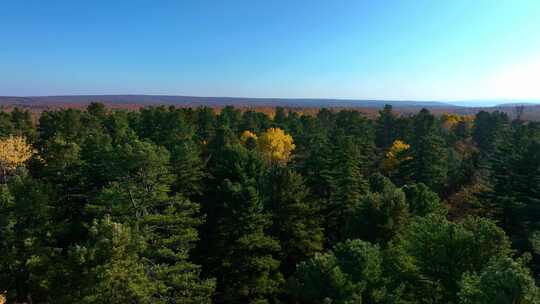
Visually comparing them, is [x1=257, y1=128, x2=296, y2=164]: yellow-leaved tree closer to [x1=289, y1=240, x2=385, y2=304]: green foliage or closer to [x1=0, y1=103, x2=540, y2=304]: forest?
[x1=0, y1=103, x2=540, y2=304]: forest

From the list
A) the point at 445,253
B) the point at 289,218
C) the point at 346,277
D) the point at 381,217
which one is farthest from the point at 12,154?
the point at 445,253

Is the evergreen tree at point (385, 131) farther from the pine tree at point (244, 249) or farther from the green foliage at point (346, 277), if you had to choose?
the green foliage at point (346, 277)

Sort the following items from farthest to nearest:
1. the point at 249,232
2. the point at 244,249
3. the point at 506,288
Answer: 1. the point at 249,232
2. the point at 244,249
3. the point at 506,288

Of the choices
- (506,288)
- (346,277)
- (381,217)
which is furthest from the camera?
(381,217)

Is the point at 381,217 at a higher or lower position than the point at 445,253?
lower

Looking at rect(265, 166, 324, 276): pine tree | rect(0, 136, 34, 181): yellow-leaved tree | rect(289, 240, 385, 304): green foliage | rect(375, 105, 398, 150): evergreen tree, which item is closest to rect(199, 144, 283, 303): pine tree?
rect(265, 166, 324, 276): pine tree

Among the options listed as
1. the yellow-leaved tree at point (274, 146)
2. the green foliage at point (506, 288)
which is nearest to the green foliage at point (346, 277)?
the green foliage at point (506, 288)

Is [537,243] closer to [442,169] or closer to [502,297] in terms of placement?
[502,297]

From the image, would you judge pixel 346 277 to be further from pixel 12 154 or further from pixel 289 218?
pixel 12 154

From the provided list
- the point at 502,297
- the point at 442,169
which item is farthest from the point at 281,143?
the point at 502,297
